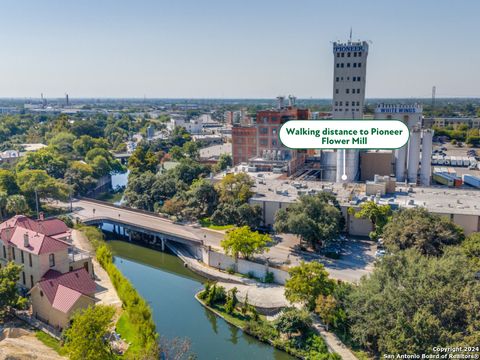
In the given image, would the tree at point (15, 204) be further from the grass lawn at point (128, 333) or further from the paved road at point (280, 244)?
the grass lawn at point (128, 333)

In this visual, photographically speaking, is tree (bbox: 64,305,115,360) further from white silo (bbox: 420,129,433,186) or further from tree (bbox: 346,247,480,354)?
white silo (bbox: 420,129,433,186)

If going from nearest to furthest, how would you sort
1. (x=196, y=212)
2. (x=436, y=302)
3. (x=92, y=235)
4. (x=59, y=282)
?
(x=436, y=302) → (x=59, y=282) → (x=92, y=235) → (x=196, y=212)

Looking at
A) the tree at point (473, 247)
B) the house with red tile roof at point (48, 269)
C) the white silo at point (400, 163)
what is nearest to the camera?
the house with red tile roof at point (48, 269)

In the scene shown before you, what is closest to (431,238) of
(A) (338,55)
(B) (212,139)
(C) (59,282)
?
(C) (59,282)

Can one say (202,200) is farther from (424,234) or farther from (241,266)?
(424,234)

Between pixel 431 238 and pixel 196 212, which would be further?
pixel 196 212

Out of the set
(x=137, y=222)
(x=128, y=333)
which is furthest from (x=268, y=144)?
(x=128, y=333)

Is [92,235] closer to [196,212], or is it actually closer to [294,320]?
[196,212]

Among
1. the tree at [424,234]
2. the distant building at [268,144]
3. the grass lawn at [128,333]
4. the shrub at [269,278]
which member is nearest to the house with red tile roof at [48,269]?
the grass lawn at [128,333]
